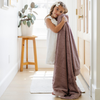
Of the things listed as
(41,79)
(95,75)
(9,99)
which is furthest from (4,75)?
(95,75)

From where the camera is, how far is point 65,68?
2.19m

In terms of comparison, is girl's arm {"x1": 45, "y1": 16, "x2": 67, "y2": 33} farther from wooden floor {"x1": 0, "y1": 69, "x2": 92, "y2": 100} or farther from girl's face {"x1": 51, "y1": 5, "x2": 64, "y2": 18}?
wooden floor {"x1": 0, "y1": 69, "x2": 92, "y2": 100}

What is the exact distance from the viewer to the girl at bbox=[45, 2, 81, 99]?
86.1 inches

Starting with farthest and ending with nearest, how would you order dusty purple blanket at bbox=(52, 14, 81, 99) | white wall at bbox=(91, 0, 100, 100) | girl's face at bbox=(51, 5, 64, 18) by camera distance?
girl's face at bbox=(51, 5, 64, 18) → dusty purple blanket at bbox=(52, 14, 81, 99) → white wall at bbox=(91, 0, 100, 100)

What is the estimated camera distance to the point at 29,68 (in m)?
3.85

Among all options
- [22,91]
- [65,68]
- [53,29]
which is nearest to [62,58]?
[65,68]

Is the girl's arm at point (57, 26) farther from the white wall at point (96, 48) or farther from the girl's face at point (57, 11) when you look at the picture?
the white wall at point (96, 48)

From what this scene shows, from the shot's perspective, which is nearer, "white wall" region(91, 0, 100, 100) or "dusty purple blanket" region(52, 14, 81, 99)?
"white wall" region(91, 0, 100, 100)

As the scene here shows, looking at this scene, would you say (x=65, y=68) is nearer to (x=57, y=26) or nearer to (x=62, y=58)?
(x=62, y=58)

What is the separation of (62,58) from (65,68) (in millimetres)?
126

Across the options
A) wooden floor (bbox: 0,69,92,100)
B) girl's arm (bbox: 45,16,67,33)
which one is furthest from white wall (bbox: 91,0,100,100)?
girl's arm (bbox: 45,16,67,33)

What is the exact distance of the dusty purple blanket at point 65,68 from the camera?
219 centimetres

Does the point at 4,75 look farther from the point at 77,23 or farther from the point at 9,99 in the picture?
the point at 77,23

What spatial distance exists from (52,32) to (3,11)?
2.43 ft
